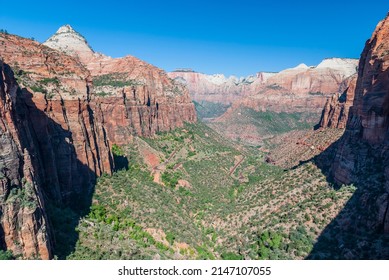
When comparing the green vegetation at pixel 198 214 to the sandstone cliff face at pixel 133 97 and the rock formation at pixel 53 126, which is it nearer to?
the rock formation at pixel 53 126

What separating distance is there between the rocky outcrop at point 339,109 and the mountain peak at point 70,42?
104 meters

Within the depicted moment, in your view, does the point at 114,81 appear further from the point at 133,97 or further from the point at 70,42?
the point at 70,42

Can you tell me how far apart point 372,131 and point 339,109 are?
164 ft

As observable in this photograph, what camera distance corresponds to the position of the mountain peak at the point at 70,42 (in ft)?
477

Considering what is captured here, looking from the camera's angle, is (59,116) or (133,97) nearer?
(59,116)

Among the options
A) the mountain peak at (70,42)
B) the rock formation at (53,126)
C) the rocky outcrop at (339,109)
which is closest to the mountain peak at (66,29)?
the mountain peak at (70,42)

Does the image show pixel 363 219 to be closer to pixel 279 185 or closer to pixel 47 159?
pixel 279 185

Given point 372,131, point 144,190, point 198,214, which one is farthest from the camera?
point 198,214

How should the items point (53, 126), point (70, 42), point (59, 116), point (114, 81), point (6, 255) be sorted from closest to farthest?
1. point (6, 255)
2. point (53, 126)
3. point (59, 116)
4. point (114, 81)
5. point (70, 42)

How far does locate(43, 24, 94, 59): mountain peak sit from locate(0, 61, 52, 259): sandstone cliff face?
11778cm

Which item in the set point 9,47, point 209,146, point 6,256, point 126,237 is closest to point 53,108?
point 9,47

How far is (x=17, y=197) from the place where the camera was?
100ft

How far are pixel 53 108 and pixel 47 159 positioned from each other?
1043 centimetres

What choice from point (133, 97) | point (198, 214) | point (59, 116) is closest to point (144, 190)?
point (198, 214)
